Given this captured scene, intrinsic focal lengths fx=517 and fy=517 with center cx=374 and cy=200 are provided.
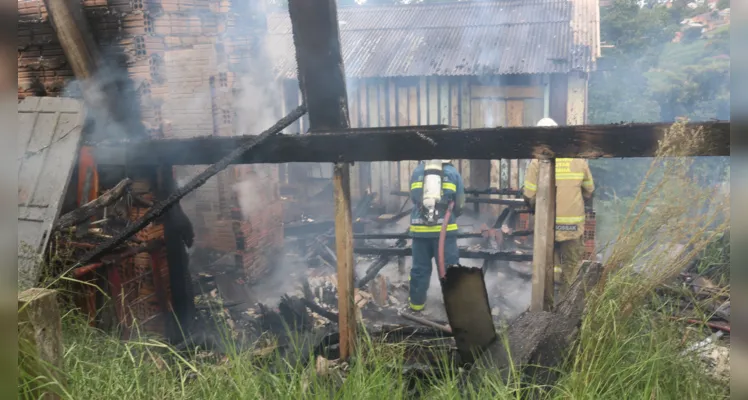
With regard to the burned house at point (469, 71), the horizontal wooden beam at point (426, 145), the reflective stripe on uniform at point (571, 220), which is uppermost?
the burned house at point (469, 71)

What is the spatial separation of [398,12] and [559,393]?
40.2 feet

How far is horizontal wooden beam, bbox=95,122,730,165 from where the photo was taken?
3.31 m

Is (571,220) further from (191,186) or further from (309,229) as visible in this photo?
(309,229)

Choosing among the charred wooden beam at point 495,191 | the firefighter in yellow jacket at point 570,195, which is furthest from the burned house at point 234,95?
the firefighter in yellow jacket at point 570,195

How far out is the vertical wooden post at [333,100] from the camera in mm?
3783

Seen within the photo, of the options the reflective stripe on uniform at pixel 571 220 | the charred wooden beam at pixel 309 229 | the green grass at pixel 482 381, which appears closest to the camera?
the green grass at pixel 482 381

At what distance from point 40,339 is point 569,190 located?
5878 millimetres

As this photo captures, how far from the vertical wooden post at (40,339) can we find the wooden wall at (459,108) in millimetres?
8774

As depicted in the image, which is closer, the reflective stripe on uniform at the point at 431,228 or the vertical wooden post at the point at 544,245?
the vertical wooden post at the point at 544,245

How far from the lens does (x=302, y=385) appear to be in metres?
2.73

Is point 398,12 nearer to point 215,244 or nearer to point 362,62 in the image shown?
point 362,62

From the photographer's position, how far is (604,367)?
114 inches

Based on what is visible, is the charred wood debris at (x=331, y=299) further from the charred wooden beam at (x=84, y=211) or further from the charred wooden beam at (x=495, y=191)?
the charred wooden beam at (x=495, y=191)

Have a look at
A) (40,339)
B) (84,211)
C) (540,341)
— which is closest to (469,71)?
(84,211)
